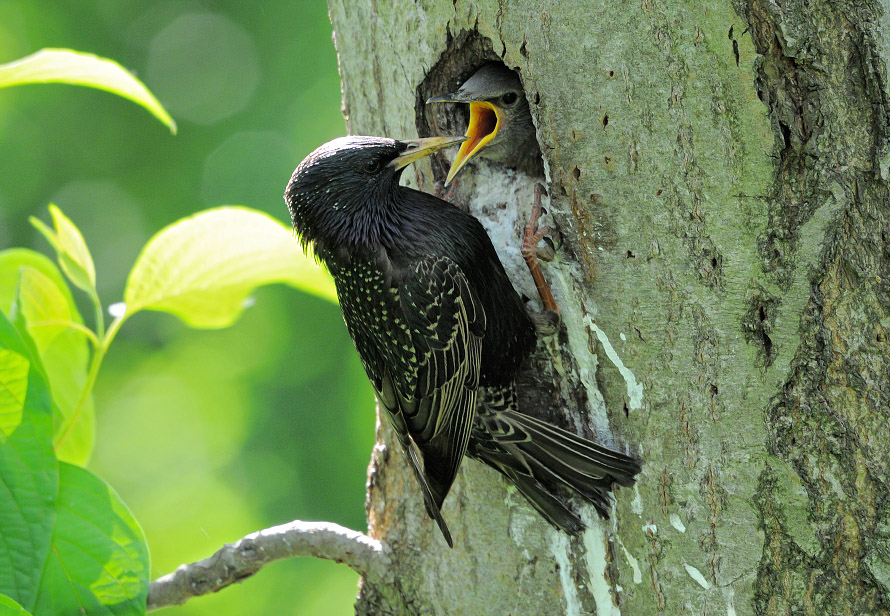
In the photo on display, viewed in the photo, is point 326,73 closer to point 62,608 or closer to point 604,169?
point 604,169

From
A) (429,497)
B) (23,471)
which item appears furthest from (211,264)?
(429,497)

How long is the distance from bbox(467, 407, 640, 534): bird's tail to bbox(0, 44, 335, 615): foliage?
0.58 meters

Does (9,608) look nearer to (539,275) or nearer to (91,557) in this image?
(91,557)

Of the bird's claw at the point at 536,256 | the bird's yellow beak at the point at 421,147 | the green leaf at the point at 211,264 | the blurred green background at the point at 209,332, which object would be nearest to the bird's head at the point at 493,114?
the bird's yellow beak at the point at 421,147

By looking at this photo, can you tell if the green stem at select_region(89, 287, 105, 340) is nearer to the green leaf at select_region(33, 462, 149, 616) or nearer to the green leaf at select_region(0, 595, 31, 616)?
the green leaf at select_region(33, 462, 149, 616)

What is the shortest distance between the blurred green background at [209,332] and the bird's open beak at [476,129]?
3672 mm

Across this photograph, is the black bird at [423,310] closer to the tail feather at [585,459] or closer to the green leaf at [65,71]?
the tail feather at [585,459]

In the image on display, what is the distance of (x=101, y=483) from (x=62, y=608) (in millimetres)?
242

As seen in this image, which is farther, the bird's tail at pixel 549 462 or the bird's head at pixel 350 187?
the bird's head at pixel 350 187

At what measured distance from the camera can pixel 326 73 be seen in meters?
6.32

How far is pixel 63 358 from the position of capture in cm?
205

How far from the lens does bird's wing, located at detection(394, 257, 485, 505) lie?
2.09 metres

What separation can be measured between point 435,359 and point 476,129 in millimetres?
850

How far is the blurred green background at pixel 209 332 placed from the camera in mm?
6035
